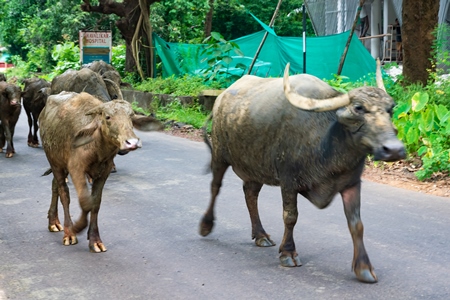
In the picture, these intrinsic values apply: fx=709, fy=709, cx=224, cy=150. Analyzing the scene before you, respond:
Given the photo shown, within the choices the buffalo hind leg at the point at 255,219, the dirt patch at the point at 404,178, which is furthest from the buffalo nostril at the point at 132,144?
the dirt patch at the point at 404,178

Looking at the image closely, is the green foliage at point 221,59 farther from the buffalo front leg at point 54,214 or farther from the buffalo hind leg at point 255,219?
the buffalo hind leg at point 255,219

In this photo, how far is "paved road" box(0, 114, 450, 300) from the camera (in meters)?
5.48

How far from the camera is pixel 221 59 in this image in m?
17.9

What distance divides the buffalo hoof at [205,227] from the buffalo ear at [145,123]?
3.54 feet

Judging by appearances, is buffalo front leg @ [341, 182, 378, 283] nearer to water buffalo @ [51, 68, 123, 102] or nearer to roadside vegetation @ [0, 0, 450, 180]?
roadside vegetation @ [0, 0, 450, 180]

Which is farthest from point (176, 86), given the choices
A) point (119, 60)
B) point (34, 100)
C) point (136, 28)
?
point (119, 60)

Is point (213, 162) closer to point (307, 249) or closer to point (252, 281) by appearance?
point (307, 249)

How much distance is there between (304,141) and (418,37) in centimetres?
782

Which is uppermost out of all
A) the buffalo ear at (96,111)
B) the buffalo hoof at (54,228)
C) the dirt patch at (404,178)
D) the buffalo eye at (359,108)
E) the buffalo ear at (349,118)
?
the buffalo eye at (359,108)

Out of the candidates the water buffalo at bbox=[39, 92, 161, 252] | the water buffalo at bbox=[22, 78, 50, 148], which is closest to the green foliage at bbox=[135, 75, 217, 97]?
the water buffalo at bbox=[22, 78, 50, 148]

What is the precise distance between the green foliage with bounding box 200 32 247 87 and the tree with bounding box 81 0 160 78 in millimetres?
4399

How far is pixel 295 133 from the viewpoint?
19.2 feet

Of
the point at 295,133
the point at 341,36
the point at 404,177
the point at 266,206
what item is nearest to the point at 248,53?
the point at 341,36

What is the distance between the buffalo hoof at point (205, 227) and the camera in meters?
7.00
